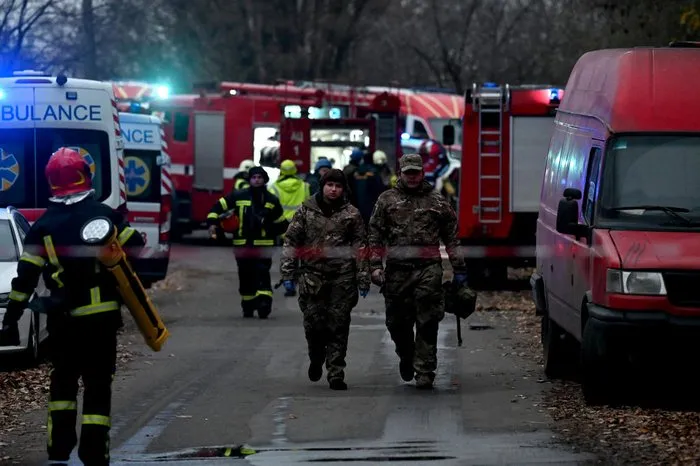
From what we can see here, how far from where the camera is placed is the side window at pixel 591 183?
463 inches

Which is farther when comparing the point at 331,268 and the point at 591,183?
the point at 331,268

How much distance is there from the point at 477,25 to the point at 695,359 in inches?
2011

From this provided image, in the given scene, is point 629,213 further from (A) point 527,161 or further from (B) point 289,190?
(B) point 289,190

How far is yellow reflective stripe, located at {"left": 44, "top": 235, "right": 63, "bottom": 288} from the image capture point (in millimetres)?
8945

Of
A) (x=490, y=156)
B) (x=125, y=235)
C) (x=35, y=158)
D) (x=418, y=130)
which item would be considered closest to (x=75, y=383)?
(x=125, y=235)

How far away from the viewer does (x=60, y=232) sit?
8.94m

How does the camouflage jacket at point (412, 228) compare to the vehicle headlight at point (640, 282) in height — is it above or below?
above

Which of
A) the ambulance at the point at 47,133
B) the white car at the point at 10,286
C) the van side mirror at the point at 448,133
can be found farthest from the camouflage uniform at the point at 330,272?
the van side mirror at the point at 448,133

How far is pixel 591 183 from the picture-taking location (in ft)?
39.2

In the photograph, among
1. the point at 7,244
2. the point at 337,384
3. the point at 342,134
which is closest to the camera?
the point at 337,384

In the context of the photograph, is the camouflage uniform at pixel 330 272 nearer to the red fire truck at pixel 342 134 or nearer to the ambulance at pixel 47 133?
the ambulance at pixel 47 133

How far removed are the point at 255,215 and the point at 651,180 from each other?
8103 millimetres

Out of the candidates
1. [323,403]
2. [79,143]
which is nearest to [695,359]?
[323,403]

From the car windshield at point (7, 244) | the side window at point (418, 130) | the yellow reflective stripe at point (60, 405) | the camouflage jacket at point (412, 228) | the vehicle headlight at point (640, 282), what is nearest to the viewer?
the yellow reflective stripe at point (60, 405)
